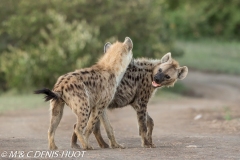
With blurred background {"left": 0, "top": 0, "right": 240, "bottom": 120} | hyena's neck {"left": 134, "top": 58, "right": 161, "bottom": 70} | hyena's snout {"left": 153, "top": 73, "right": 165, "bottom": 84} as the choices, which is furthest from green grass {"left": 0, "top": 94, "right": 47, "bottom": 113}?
hyena's snout {"left": 153, "top": 73, "right": 165, "bottom": 84}

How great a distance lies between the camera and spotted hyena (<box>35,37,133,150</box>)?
752 cm

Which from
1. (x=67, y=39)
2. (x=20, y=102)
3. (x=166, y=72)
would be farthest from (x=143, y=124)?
(x=67, y=39)

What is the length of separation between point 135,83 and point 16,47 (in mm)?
11029

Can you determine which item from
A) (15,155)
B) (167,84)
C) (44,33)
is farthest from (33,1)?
(15,155)

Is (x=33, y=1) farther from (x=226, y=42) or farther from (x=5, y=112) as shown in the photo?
(x=226, y=42)

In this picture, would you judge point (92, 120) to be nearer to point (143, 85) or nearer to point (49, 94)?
point (49, 94)

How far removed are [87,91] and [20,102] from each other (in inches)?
310

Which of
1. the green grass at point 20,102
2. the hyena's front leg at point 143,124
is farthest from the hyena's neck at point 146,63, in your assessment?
the green grass at point 20,102

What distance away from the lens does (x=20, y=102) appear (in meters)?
15.3

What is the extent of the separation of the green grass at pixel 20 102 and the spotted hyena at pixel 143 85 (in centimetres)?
532

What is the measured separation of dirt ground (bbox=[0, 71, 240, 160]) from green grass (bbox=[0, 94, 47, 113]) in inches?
19.1

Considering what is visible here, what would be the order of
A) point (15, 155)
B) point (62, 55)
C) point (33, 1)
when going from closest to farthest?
point (15, 155), point (62, 55), point (33, 1)

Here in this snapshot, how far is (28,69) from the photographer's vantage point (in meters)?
17.8

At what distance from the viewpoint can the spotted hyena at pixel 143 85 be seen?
8.37 m
